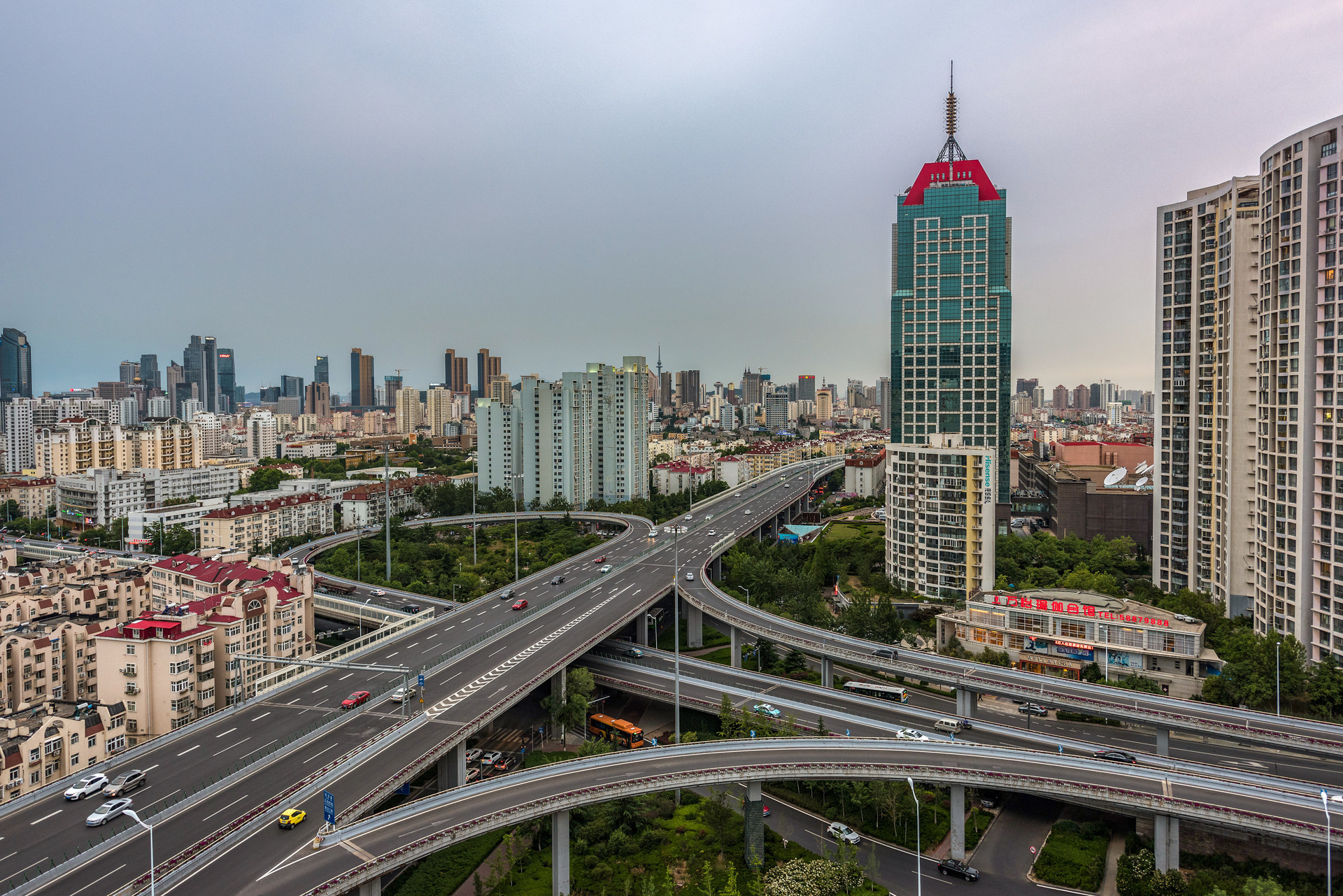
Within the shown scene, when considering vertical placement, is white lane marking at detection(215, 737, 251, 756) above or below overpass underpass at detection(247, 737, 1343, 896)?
below

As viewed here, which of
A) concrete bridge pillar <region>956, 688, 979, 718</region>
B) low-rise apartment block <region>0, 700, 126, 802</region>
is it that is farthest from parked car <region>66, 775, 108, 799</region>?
concrete bridge pillar <region>956, 688, 979, 718</region>

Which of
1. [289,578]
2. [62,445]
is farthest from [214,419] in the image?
[289,578]

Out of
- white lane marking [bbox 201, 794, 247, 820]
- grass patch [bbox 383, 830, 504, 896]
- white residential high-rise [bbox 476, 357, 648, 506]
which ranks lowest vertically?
grass patch [bbox 383, 830, 504, 896]

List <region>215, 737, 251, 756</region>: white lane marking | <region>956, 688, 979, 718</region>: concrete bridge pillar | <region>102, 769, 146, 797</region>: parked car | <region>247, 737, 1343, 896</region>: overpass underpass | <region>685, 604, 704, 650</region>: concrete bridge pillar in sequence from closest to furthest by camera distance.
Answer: <region>247, 737, 1343, 896</region>: overpass underpass → <region>102, 769, 146, 797</region>: parked car → <region>215, 737, 251, 756</region>: white lane marking → <region>956, 688, 979, 718</region>: concrete bridge pillar → <region>685, 604, 704, 650</region>: concrete bridge pillar

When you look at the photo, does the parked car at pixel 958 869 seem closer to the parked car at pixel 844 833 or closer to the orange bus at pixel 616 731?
the parked car at pixel 844 833

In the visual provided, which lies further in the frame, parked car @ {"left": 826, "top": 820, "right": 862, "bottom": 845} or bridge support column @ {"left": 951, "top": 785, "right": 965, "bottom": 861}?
parked car @ {"left": 826, "top": 820, "right": 862, "bottom": 845}

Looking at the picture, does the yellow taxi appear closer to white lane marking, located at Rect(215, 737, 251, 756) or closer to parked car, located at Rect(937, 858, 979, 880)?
white lane marking, located at Rect(215, 737, 251, 756)

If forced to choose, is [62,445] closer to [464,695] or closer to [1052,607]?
[464,695]
